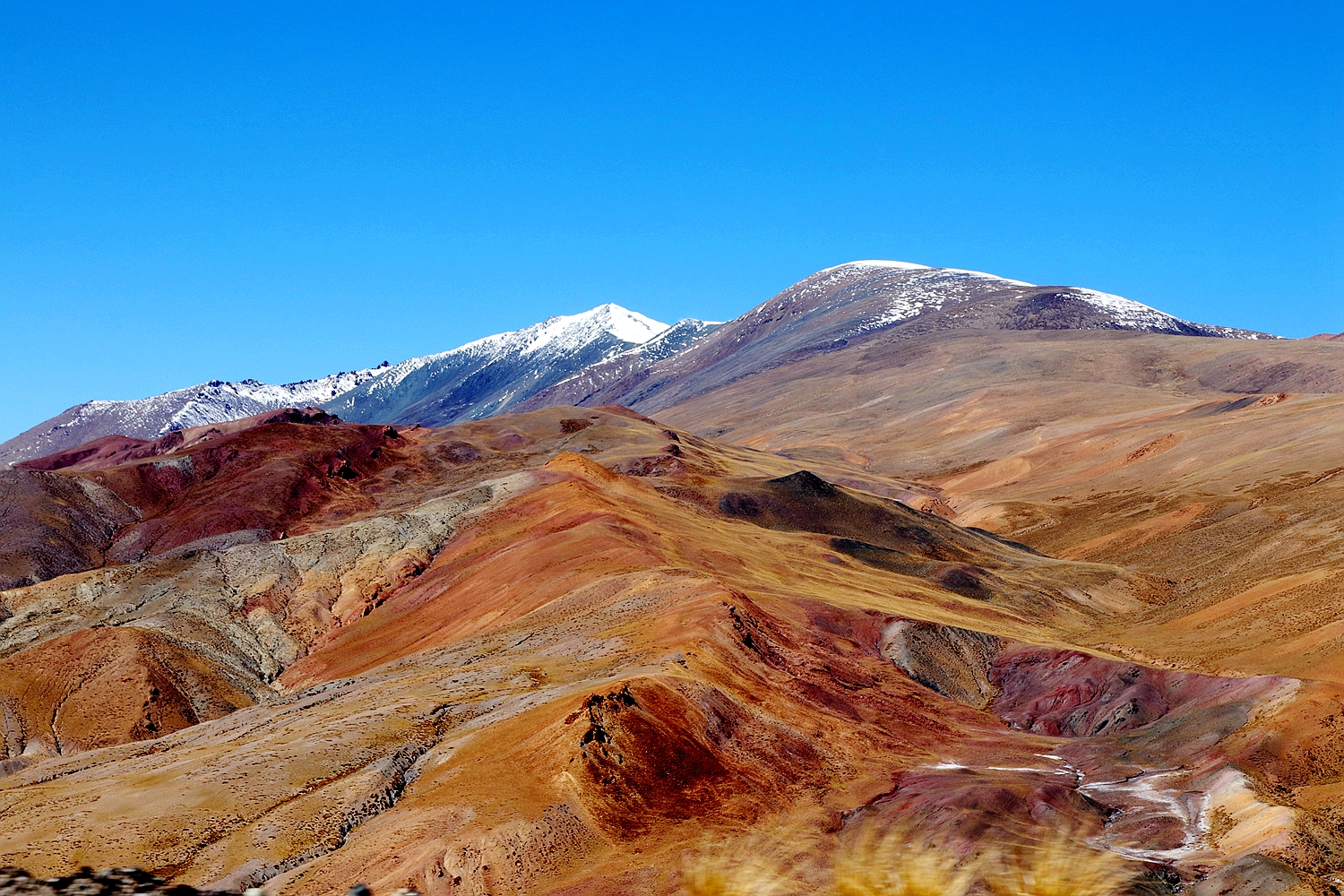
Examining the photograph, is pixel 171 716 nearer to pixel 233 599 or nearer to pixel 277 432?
pixel 233 599

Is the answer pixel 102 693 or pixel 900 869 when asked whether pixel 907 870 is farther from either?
pixel 102 693

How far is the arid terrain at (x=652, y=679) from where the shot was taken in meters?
33.7

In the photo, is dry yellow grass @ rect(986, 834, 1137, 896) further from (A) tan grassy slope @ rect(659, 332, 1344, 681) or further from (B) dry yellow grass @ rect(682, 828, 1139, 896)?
(A) tan grassy slope @ rect(659, 332, 1344, 681)

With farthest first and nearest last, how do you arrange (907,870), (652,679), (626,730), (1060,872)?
(652,679) → (626,730) → (907,870) → (1060,872)

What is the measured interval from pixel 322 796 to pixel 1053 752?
1138 inches

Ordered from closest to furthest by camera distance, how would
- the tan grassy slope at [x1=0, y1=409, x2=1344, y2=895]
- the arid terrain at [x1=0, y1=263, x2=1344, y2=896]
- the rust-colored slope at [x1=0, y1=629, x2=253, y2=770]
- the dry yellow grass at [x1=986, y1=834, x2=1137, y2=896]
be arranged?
the dry yellow grass at [x1=986, y1=834, x2=1137, y2=896] < the tan grassy slope at [x1=0, y1=409, x2=1344, y2=895] < the arid terrain at [x1=0, y1=263, x2=1344, y2=896] < the rust-colored slope at [x1=0, y1=629, x2=253, y2=770]

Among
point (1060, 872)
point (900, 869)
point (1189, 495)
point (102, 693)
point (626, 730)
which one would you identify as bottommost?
point (1060, 872)

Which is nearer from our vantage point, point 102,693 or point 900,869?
point 900,869

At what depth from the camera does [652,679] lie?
Answer: 4278cm

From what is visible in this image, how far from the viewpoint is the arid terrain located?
111 ft

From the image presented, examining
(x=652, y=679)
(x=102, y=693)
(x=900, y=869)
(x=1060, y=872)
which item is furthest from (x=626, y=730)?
(x=102, y=693)

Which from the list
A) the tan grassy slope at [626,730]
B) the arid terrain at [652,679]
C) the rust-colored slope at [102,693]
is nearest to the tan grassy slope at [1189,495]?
the arid terrain at [652,679]

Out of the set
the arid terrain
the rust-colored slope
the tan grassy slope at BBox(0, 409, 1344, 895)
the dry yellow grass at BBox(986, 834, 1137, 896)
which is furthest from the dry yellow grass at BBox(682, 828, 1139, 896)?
the rust-colored slope

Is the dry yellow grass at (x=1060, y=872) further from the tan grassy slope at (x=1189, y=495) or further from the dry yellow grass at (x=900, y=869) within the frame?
the tan grassy slope at (x=1189, y=495)
